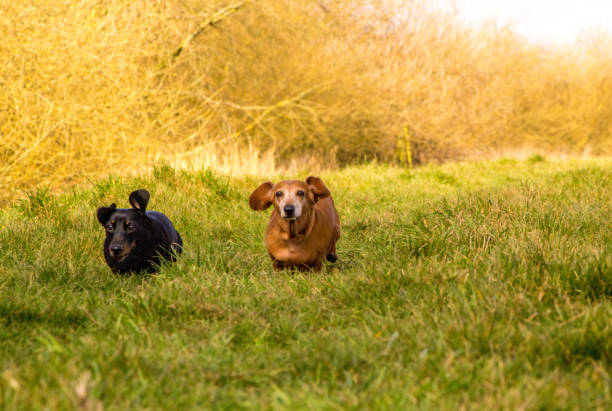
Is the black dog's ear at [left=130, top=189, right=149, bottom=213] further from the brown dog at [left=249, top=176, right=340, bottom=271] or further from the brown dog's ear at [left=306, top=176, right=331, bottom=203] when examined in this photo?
the brown dog's ear at [left=306, top=176, right=331, bottom=203]

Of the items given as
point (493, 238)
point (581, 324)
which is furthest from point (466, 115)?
point (581, 324)

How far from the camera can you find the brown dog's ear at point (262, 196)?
4277mm

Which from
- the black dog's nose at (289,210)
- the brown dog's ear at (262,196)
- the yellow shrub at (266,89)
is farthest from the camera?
the yellow shrub at (266,89)

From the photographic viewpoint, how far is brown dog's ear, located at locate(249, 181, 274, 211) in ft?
14.0

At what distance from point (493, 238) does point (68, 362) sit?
3052 mm

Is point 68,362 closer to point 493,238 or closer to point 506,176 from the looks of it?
point 493,238

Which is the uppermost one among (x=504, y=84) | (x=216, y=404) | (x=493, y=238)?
(x=504, y=84)

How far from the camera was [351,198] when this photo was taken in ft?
27.8

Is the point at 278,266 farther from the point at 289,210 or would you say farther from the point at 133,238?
the point at 133,238

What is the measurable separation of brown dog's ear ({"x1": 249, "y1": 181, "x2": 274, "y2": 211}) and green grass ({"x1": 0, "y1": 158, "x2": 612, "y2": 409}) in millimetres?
505

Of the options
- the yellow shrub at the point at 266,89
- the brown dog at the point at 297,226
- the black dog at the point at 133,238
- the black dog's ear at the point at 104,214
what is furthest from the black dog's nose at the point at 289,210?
the yellow shrub at the point at 266,89

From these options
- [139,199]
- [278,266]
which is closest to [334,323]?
[278,266]

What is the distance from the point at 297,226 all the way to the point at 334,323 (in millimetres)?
1126

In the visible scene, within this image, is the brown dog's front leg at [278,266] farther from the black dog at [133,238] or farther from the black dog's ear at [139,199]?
the black dog's ear at [139,199]
